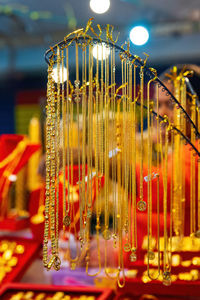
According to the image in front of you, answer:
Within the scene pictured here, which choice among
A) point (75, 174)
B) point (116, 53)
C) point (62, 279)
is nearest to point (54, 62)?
point (116, 53)

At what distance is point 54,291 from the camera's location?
92 centimetres

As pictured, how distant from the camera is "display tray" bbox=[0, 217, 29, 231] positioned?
1.41m

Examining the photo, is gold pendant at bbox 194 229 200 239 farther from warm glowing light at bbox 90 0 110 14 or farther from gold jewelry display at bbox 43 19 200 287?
warm glowing light at bbox 90 0 110 14

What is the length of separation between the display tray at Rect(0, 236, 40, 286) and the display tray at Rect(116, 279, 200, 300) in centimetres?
32

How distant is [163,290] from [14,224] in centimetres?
77

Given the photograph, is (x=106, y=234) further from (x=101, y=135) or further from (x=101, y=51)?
(x=101, y=51)

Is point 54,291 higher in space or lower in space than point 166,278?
lower

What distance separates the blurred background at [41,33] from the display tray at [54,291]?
40.4 inches

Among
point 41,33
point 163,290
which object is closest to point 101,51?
point 163,290

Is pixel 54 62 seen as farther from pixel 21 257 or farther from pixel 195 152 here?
pixel 21 257

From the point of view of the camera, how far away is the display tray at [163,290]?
0.80 m

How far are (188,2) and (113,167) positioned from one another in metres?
2.02

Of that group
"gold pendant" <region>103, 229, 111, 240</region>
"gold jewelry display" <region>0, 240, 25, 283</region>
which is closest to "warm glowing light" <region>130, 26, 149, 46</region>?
"gold pendant" <region>103, 229, 111, 240</region>

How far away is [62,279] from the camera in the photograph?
102 centimetres
